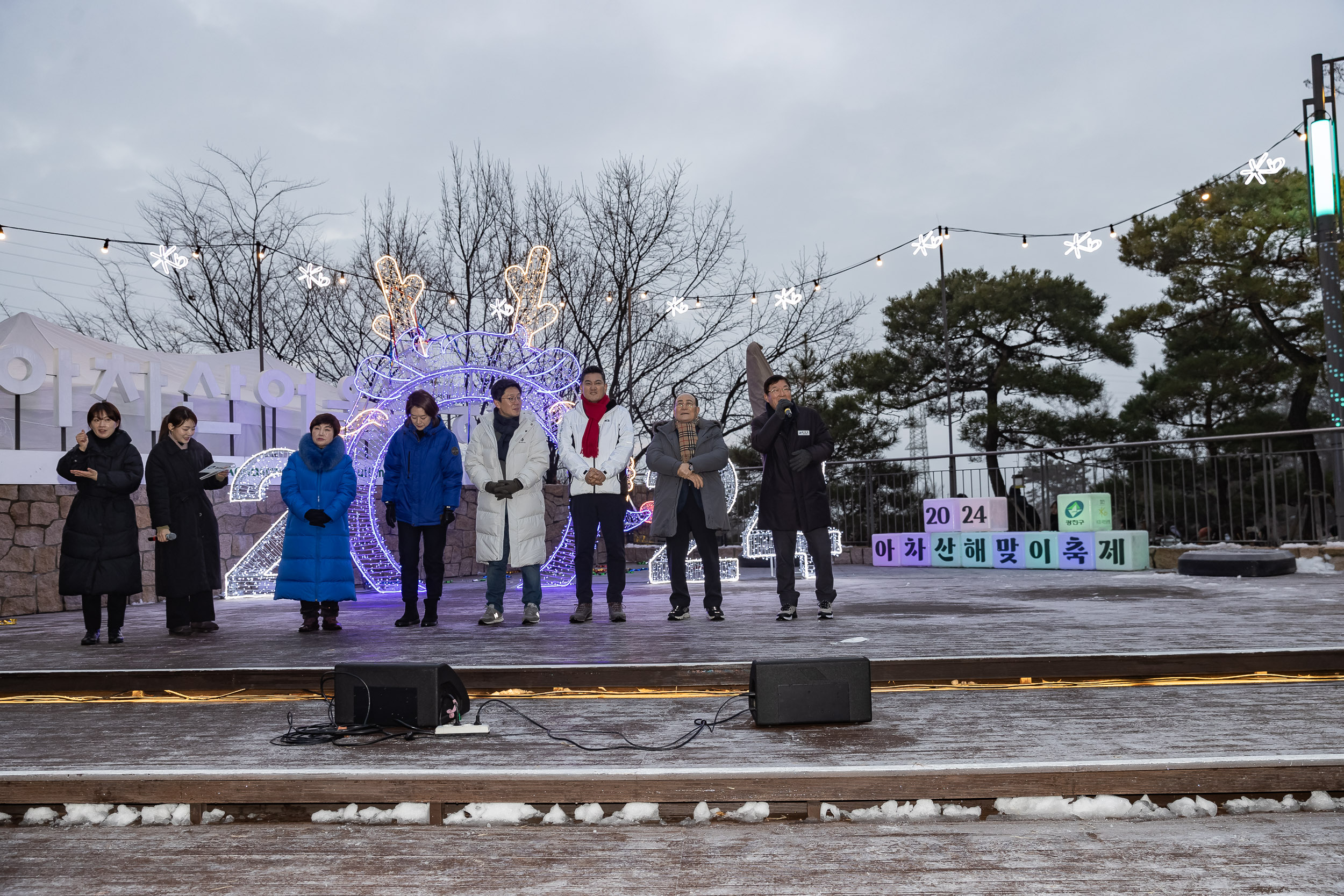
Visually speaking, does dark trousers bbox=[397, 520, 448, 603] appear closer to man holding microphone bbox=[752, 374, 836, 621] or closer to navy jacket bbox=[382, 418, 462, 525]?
navy jacket bbox=[382, 418, 462, 525]

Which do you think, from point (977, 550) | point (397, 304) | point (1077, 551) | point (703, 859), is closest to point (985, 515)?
point (977, 550)

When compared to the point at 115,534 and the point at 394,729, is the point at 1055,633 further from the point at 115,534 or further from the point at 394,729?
the point at 115,534

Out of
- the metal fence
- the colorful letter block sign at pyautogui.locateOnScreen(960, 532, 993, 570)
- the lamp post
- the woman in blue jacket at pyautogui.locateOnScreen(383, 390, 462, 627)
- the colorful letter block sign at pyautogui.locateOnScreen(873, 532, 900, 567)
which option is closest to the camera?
the woman in blue jacket at pyautogui.locateOnScreen(383, 390, 462, 627)

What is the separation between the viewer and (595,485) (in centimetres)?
600

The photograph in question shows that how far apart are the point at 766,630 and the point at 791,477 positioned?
1157mm

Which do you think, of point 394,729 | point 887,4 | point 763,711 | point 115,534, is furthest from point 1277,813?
point 887,4

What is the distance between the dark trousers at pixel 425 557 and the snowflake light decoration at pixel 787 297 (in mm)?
10864

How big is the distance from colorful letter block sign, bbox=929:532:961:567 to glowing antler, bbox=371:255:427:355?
7.30 meters

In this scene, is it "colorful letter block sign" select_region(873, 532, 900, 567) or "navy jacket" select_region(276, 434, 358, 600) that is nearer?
"navy jacket" select_region(276, 434, 358, 600)

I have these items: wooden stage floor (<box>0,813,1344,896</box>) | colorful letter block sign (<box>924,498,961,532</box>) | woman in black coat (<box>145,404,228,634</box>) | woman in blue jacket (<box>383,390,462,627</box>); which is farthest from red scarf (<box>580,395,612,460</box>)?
colorful letter block sign (<box>924,498,961,532</box>)

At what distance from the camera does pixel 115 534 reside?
5.73 metres

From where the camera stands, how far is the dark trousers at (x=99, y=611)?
5559 mm

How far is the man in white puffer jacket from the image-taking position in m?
6.02

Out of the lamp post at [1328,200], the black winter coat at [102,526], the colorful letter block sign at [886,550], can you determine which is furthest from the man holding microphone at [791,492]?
the lamp post at [1328,200]
